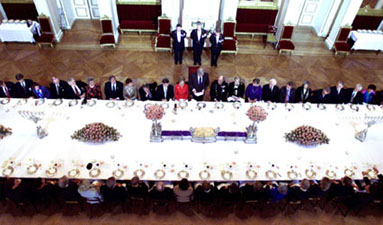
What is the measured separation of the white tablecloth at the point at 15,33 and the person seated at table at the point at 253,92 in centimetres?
701

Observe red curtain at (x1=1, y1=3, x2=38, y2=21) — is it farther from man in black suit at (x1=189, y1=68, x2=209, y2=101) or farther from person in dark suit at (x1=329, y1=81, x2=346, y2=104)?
person in dark suit at (x1=329, y1=81, x2=346, y2=104)

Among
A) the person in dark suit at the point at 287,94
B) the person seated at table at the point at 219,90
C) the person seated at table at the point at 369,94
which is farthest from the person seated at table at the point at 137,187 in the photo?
the person seated at table at the point at 369,94

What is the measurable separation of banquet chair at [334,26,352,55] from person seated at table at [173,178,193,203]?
288 inches

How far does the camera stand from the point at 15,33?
363 inches

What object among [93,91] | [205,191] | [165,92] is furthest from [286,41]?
[205,191]

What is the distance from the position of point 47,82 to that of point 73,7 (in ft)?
12.0

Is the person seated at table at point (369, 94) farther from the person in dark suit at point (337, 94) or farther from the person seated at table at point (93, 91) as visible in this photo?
the person seated at table at point (93, 91)

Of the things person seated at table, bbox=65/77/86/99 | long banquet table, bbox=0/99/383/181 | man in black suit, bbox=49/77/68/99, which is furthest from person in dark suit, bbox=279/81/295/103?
man in black suit, bbox=49/77/68/99

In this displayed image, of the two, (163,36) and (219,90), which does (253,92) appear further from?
(163,36)

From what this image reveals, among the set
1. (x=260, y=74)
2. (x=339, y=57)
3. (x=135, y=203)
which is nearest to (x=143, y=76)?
(x=260, y=74)

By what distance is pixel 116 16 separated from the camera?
9977 mm

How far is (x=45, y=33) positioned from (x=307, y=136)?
27.5 feet

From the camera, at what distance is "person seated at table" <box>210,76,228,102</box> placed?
6.74 m

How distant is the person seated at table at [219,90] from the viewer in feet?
22.1
